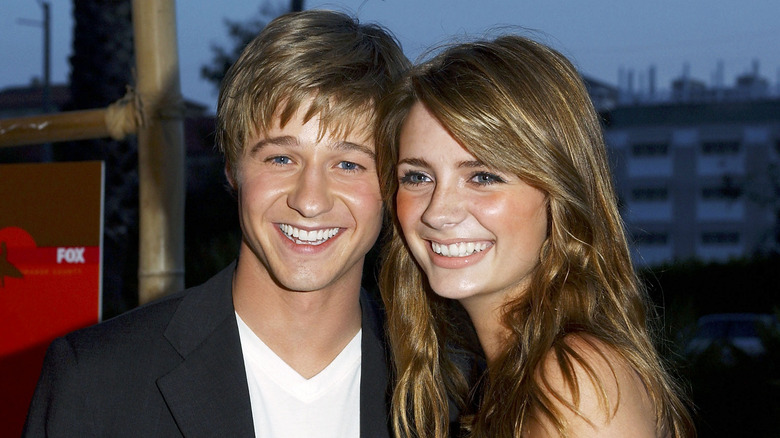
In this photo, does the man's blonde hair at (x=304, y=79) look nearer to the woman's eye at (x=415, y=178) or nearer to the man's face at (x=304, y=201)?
the man's face at (x=304, y=201)

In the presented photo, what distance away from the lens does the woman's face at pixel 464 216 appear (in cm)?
234

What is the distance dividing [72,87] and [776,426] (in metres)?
6.23

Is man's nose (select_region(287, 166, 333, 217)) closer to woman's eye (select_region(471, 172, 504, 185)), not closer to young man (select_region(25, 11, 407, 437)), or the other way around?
young man (select_region(25, 11, 407, 437))

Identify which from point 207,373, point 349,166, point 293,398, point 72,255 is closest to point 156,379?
point 207,373

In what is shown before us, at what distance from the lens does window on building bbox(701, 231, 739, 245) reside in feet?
209

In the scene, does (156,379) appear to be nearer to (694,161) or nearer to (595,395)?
(595,395)

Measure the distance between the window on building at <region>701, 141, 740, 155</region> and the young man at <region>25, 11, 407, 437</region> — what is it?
63750 mm

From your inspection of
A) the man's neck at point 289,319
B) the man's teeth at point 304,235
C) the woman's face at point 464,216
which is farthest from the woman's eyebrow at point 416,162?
the man's neck at point 289,319

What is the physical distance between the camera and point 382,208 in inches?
111

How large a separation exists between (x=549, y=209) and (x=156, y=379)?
1221 mm

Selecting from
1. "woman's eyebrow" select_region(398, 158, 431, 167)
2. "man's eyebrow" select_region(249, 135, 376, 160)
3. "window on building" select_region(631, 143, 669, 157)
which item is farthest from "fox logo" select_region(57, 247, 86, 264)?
"window on building" select_region(631, 143, 669, 157)

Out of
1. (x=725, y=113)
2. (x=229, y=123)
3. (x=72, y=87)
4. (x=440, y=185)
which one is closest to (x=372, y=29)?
(x=229, y=123)

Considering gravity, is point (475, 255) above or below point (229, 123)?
below

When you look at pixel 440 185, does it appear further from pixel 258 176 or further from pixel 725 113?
pixel 725 113
